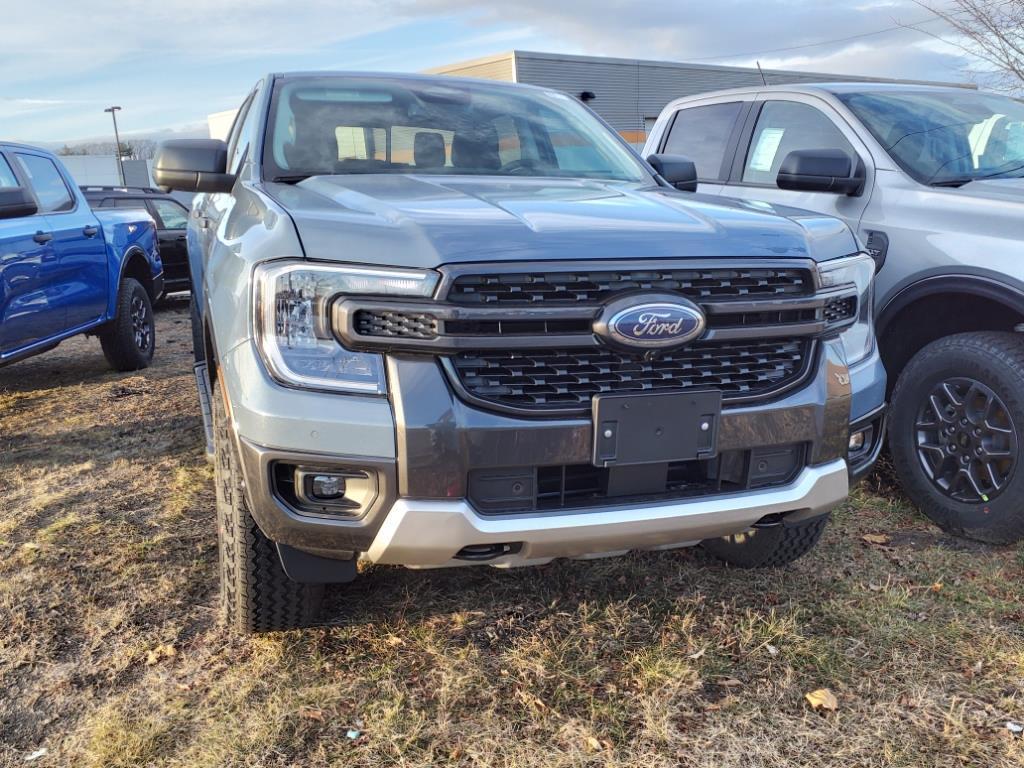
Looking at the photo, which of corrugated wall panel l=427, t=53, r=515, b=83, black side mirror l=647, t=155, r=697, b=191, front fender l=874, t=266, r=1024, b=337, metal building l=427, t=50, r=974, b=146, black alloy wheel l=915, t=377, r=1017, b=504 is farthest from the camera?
metal building l=427, t=50, r=974, b=146

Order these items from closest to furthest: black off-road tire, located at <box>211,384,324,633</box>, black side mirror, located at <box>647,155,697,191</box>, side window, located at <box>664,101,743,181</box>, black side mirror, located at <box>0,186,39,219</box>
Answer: black off-road tire, located at <box>211,384,324,633</box>, black side mirror, located at <box>647,155,697,191</box>, black side mirror, located at <box>0,186,39,219</box>, side window, located at <box>664,101,743,181</box>

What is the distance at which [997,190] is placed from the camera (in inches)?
143

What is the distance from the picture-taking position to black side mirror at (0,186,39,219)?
4.72 m

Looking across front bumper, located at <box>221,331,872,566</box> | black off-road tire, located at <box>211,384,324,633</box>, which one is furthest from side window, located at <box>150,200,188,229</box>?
front bumper, located at <box>221,331,872,566</box>

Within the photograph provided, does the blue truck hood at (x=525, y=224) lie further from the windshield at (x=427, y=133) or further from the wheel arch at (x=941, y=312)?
the wheel arch at (x=941, y=312)

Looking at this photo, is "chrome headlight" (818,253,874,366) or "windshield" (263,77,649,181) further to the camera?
"windshield" (263,77,649,181)

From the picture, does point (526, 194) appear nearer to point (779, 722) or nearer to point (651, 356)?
point (651, 356)

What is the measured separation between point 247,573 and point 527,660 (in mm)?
892

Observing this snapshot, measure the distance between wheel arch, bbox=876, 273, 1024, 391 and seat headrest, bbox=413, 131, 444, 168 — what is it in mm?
2018

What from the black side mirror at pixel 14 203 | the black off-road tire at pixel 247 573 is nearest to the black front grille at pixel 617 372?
the black off-road tire at pixel 247 573

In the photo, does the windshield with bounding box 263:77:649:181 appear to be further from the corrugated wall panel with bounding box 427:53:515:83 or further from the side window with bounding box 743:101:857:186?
the corrugated wall panel with bounding box 427:53:515:83

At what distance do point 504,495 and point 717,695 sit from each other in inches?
37.5

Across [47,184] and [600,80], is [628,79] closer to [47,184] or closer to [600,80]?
[600,80]

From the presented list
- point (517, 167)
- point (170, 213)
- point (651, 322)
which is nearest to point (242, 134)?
point (517, 167)
